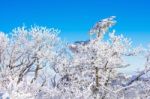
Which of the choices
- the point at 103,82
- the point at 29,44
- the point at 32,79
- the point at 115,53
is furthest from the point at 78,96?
the point at 29,44

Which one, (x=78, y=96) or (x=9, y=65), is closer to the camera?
(x=78, y=96)

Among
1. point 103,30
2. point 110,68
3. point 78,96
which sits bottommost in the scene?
point 78,96

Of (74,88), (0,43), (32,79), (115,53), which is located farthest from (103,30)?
(0,43)

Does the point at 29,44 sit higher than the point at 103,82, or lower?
higher

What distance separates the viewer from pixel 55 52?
47.0m

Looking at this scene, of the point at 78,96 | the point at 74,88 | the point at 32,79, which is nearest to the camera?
the point at 78,96

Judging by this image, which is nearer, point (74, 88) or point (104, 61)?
point (104, 61)

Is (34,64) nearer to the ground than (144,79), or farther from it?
farther from it

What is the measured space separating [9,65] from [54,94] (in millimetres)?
9247

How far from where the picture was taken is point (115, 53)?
3425 cm

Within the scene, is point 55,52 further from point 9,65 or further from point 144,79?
point 144,79

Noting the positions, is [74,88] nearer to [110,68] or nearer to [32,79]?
[110,68]

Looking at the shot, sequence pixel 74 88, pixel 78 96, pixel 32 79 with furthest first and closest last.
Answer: pixel 32 79 → pixel 74 88 → pixel 78 96

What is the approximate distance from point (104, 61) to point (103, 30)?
247cm
